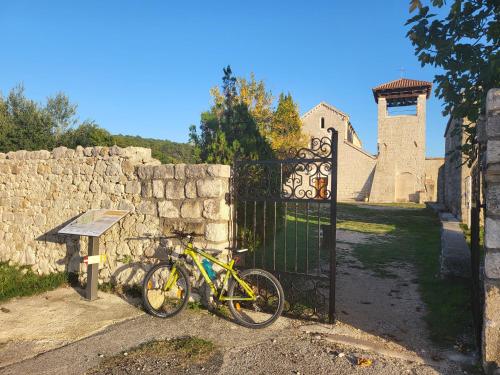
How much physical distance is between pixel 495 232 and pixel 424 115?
30.4m

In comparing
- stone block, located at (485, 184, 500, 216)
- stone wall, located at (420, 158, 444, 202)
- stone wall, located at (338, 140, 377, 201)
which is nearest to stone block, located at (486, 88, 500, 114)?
stone block, located at (485, 184, 500, 216)

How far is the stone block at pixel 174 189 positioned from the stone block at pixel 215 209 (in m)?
0.41

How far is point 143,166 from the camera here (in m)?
5.12

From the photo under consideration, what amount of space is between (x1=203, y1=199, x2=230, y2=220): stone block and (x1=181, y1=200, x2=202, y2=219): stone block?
10cm

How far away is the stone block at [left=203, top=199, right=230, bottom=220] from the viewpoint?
14.8 ft

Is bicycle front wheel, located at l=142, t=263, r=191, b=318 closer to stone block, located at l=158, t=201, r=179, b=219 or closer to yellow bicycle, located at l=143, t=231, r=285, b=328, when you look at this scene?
yellow bicycle, located at l=143, t=231, r=285, b=328

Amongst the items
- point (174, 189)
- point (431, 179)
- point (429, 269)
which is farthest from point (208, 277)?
point (431, 179)

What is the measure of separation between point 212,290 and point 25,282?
11.8 feet

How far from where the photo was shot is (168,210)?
193 inches

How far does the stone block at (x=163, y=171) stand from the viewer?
4.87m

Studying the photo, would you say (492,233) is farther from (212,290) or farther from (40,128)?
(40,128)

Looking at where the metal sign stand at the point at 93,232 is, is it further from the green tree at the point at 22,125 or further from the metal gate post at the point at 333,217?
the green tree at the point at 22,125

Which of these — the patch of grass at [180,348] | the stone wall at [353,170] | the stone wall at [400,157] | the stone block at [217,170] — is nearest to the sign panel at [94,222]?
the stone block at [217,170]

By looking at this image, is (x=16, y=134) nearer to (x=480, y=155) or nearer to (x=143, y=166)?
(x=143, y=166)
